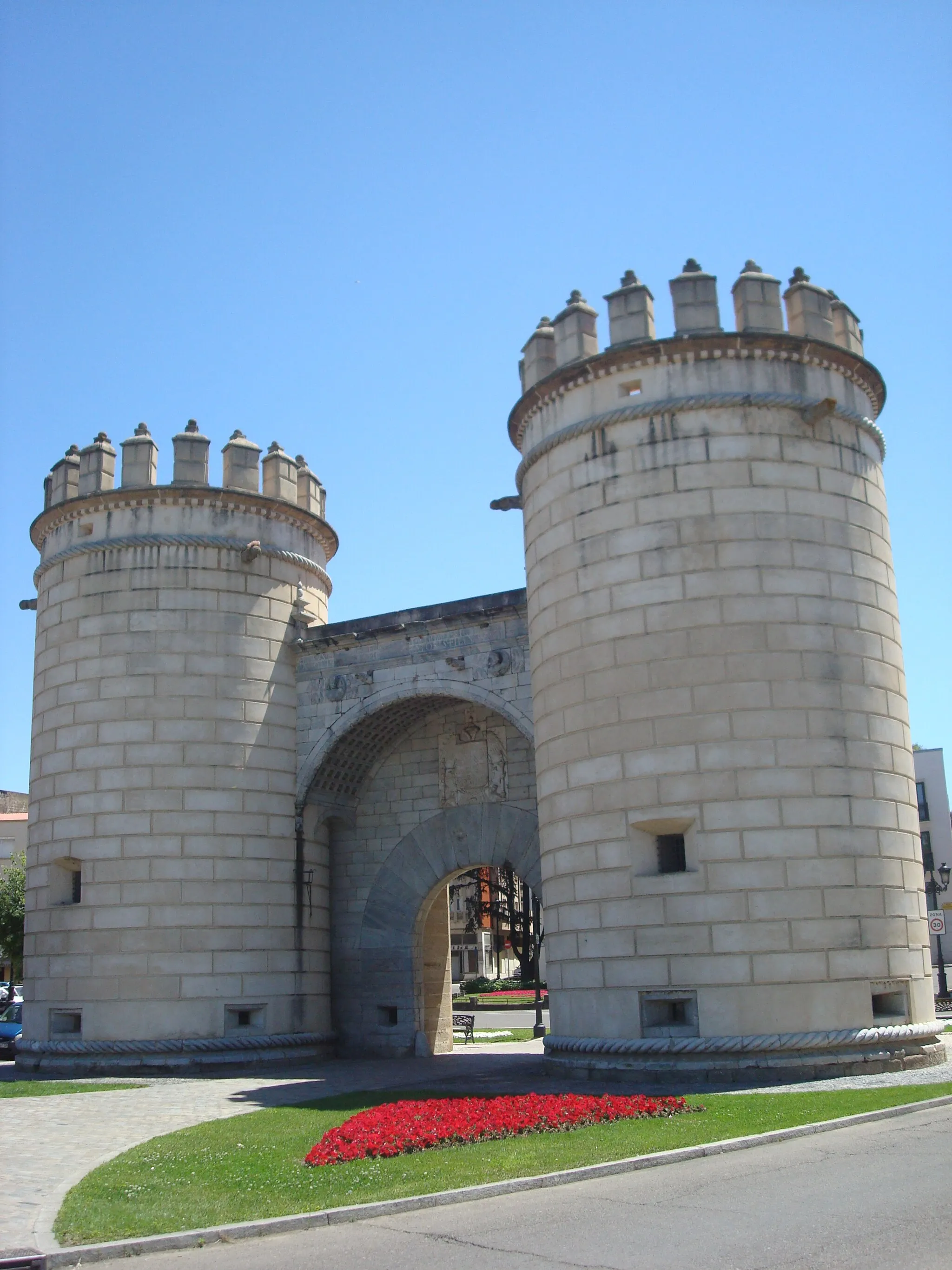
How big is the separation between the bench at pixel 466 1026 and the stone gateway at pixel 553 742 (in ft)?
13.8

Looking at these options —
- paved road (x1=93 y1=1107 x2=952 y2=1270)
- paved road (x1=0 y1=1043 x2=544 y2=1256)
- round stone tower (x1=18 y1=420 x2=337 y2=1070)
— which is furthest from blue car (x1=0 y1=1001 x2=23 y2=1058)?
paved road (x1=93 y1=1107 x2=952 y2=1270)

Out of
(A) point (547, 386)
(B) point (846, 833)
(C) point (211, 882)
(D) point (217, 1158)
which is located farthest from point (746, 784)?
(C) point (211, 882)

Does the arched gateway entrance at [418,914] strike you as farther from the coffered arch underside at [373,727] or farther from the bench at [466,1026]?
the bench at [466,1026]

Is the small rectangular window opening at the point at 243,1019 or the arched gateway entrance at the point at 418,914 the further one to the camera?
the arched gateway entrance at the point at 418,914

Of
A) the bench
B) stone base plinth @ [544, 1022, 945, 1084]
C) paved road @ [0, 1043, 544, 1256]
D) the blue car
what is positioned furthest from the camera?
the bench

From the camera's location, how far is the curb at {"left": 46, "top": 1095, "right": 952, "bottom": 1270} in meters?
6.71

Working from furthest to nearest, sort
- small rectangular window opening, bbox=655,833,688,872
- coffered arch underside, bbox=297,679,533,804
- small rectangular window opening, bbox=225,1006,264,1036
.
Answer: coffered arch underside, bbox=297,679,533,804 < small rectangular window opening, bbox=225,1006,264,1036 < small rectangular window opening, bbox=655,833,688,872

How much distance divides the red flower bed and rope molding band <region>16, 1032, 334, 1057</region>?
6.60 metres

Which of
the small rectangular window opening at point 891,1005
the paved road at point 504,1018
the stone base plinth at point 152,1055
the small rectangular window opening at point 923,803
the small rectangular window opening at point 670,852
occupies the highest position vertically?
the small rectangular window opening at point 923,803

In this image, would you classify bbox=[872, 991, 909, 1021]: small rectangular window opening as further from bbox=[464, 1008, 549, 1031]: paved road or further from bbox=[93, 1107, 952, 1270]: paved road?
bbox=[464, 1008, 549, 1031]: paved road

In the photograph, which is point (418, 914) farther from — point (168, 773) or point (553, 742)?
point (553, 742)

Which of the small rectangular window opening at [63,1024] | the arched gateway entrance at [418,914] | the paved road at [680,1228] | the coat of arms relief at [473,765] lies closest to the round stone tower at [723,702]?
the coat of arms relief at [473,765]

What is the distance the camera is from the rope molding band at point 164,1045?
17.5m

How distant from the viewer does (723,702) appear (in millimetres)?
13828
